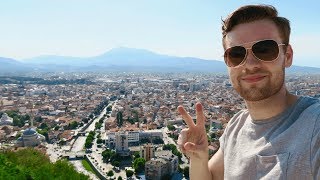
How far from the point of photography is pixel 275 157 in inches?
29.4

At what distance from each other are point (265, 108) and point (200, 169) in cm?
31

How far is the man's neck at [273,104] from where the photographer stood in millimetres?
831

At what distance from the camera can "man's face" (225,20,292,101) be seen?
33.0 inches

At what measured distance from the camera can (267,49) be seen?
0.84m

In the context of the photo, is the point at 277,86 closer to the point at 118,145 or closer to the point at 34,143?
the point at 118,145

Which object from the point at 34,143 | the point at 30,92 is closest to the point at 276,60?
the point at 34,143

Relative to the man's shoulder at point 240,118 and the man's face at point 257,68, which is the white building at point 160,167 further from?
the man's face at point 257,68

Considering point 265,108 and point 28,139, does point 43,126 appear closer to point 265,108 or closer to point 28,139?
point 28,139

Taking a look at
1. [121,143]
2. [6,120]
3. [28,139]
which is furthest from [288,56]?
[6,120]

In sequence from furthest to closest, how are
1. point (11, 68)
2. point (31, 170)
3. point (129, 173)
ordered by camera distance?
1. point (11, 68)
2. point (129, 173)
3. point (31, 170)

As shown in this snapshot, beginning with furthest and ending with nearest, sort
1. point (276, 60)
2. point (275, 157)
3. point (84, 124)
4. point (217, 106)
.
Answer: point (217, 106) < point (84, 124) < point (276, 60) < point (275, 157)

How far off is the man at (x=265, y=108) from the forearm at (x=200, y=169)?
11 cm

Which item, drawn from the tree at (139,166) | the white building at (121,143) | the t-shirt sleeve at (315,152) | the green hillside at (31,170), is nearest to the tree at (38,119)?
the white building at (121,143)

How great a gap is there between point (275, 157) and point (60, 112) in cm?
2831
